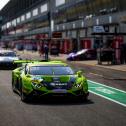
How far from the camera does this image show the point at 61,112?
13.6m

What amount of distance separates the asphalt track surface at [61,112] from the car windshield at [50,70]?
2.93 feet

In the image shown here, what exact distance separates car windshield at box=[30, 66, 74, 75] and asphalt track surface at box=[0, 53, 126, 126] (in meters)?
0.89

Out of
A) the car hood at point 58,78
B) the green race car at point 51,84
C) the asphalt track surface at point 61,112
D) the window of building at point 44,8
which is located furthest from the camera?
the window of building at point 44,8

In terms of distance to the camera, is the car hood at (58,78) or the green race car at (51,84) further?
the car hood at (58,78)

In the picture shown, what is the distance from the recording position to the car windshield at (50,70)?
54.8 feet

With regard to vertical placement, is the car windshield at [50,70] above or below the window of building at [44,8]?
below

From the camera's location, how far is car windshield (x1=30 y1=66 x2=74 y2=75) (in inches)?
657

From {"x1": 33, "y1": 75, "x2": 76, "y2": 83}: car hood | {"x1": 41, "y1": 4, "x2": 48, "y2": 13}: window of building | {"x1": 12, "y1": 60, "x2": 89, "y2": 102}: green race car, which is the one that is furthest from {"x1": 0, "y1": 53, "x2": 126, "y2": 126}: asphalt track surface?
{"x1": 41, "y1": 4, "x2": 48, "y2": 13}: window of building

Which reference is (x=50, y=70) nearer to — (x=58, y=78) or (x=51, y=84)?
(x=58, y=78)

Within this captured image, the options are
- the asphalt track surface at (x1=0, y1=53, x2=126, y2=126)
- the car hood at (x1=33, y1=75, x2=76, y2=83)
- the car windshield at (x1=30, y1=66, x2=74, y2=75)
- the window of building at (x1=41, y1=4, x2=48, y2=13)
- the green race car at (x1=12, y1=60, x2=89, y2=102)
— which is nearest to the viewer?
the asphalt track surface at (x1=0, y1=53, x2=126, y2=126)

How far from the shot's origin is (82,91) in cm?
1589

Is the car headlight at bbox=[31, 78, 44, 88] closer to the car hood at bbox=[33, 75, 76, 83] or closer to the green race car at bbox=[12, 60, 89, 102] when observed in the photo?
the green race car at bbox=[12, 60, 89, 102]

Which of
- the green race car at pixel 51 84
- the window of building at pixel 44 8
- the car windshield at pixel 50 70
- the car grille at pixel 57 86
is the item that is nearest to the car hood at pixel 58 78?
the green race car at pixel 51 84

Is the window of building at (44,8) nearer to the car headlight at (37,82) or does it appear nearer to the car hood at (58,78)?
the car hood at (58,78)
